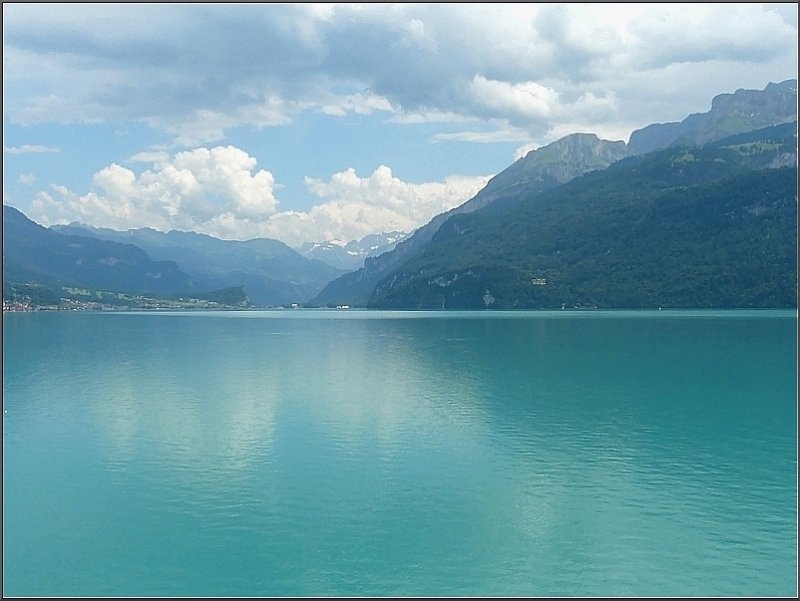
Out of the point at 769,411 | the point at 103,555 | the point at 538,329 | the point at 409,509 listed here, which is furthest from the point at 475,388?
the point at 538,329

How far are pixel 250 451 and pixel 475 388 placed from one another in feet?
93.0

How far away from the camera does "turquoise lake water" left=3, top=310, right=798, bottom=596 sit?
81.4 ft

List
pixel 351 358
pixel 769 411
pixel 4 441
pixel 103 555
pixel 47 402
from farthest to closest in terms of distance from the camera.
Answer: pixel 351 358, pixel 47 402, pixel 769 411, pixel 4 441, pixel 103 555

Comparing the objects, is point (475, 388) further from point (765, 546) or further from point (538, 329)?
point (538, 329)

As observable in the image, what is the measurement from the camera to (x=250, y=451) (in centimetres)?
4191

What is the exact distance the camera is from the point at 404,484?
34969 mm

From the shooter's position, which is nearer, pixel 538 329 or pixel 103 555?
pixel 103 555

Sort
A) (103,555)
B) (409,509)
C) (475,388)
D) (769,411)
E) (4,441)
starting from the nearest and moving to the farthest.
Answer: (103,555)
(409,509)
(4,441)
(769,411)
(475,388)

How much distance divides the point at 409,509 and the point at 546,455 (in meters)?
12.1

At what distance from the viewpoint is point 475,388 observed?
213 ft

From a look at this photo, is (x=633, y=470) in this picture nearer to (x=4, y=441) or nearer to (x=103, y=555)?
(x=103, y=555)

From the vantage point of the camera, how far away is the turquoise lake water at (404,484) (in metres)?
24.8

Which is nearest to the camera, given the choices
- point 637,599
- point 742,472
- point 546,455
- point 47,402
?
point 637,599

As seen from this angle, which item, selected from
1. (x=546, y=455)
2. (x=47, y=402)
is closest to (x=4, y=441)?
(x=47, y=402)
